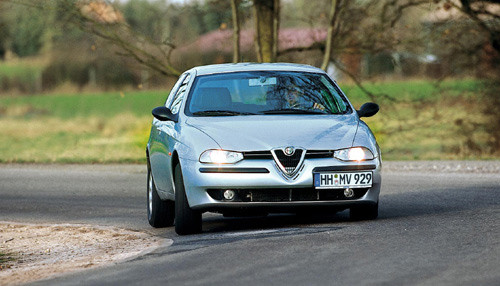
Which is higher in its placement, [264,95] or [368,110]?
[264,95]

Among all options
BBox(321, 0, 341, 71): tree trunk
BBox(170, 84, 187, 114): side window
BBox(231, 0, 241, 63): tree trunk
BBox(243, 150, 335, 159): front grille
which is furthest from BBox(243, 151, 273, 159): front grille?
BBox(231, 0, 241, 63): tree trunk

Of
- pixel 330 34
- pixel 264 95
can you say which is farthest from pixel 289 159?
pixel 330 34

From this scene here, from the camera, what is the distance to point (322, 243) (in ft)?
31.3

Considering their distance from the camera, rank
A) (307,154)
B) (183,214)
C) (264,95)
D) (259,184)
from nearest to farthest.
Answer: (259,184), (307,154), (183,214), (264,95)

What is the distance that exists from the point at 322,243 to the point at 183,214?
1832 mm

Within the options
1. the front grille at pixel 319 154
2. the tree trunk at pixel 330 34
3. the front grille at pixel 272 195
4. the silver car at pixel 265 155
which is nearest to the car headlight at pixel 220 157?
the silver car at pixel 265 155

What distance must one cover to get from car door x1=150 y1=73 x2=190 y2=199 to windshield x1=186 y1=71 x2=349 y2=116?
0.99 ft

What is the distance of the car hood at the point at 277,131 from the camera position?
10555 millimetres

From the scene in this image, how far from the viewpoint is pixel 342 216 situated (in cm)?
1233

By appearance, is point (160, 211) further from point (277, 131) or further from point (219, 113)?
point (277, 131)

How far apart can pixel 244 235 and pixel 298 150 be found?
0.93m

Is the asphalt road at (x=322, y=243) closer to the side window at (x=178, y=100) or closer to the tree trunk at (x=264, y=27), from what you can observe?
the side window at (x=178, y=100)

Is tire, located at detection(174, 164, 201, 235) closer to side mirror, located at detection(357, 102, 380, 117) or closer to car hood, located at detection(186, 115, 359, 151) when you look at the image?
car hood, located at detection(186, 115, 359, 151)

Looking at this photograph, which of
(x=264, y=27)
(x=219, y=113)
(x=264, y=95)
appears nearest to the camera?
(x=219, y=113)
